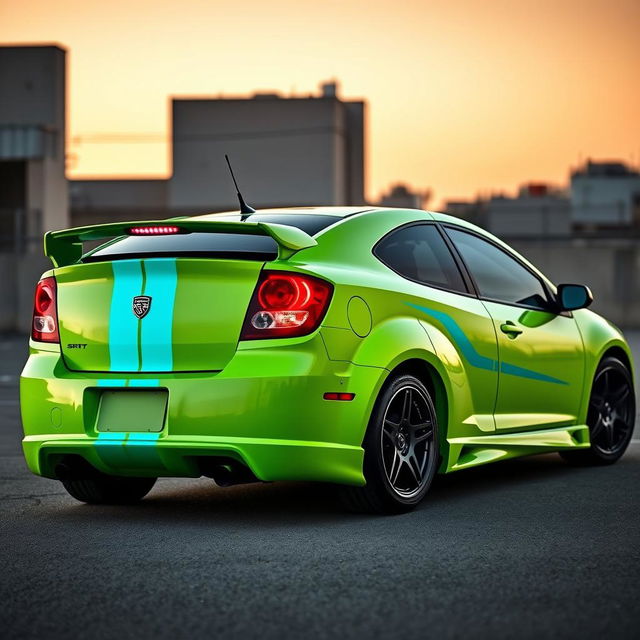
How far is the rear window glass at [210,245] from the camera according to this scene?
243 inches

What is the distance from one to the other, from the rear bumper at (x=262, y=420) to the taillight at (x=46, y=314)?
50 centimetres

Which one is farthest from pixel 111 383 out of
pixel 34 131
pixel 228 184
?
pixel 228 184

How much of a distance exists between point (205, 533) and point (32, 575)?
3.60ft

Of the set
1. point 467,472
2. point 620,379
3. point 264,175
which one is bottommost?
point 467,472

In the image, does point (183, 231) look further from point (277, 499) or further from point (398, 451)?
point (277, 499)

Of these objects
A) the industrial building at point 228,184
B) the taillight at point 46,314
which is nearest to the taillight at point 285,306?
the taillight at point 46,314

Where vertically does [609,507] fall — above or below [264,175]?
below

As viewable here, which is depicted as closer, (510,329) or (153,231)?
(153,231)

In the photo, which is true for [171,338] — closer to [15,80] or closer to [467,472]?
[467,472]

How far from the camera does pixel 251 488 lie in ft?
24.9

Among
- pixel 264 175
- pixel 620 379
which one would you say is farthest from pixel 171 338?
pixel 264 175

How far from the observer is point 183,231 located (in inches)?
251

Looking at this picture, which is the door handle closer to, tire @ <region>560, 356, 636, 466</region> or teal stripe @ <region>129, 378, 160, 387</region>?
tire @ <region>560, 356, 636, 466</region>

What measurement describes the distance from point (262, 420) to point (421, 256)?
160cm
